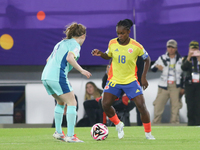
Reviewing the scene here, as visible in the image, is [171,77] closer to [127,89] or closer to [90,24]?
[90,24]

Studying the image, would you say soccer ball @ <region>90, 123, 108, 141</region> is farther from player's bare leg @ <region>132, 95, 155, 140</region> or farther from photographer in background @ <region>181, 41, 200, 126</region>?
photographer in background @ <region>181, 41, 200, 126</region>

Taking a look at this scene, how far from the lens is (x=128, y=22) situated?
6.23 meters

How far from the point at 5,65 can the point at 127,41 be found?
5328 mm

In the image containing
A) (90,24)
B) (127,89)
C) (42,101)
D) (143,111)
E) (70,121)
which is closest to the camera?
(70,121)

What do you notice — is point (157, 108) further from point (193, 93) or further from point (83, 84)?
point (83, 84)

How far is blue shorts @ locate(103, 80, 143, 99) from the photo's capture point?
606 centimetres

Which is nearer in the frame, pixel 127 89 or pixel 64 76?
pixel 64 76

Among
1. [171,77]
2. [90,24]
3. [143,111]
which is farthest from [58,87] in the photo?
[90,24]

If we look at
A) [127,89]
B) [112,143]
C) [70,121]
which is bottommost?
[112,143]

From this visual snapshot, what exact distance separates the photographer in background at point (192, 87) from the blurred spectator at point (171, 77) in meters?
0.55

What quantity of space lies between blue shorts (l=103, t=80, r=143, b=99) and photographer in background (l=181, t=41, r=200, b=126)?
3.34 meters

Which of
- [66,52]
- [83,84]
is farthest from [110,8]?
[66,52]

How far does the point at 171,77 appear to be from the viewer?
9.86m

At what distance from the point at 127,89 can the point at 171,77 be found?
13.0 feet
